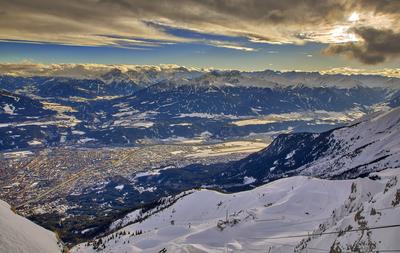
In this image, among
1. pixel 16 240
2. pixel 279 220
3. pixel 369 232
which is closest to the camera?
pixel 16 240

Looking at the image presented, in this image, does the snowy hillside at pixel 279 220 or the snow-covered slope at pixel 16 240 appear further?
the snowy hillside at pixel 279 220

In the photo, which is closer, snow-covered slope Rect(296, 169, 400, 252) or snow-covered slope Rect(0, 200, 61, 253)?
snow-covered slope Rect(0, 200, 61, 253)

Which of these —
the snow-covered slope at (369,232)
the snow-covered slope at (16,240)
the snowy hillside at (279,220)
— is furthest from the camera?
the snowy hillside at (279,220)

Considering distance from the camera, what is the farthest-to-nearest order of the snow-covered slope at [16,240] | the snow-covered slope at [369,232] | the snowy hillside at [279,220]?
the snowy hillside at [279,220]
the snow-covered slope at [369,232]
the snow-covered slope at [16,240]

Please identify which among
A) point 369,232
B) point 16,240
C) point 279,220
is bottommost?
point 279,220

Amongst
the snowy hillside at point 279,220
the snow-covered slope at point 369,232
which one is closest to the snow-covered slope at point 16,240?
the snow-covered slope at point 369,232

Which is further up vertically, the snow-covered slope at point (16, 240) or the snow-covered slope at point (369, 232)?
the snow-covered slope at point (16, 240)

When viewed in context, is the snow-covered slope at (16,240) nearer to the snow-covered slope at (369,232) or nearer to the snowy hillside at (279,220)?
the snow-covered slope at (369,232)

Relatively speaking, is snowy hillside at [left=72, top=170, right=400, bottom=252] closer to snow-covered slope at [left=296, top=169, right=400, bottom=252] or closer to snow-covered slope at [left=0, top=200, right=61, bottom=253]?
snow-covered slope at [left=296, top=169, right=400, bottom=252]

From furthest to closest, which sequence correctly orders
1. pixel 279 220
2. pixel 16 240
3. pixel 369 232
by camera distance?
pixel 279 220 → pixel 369 232 → pixel 16 240

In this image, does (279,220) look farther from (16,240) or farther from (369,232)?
(16,240)

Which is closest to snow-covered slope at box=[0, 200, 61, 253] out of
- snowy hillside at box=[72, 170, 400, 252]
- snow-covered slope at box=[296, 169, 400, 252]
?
snow-covered slope at box=[296, 169, 400, 252]

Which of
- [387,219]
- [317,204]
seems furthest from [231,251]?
[317,204]

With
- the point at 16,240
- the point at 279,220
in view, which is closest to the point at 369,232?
the point at 16,240
